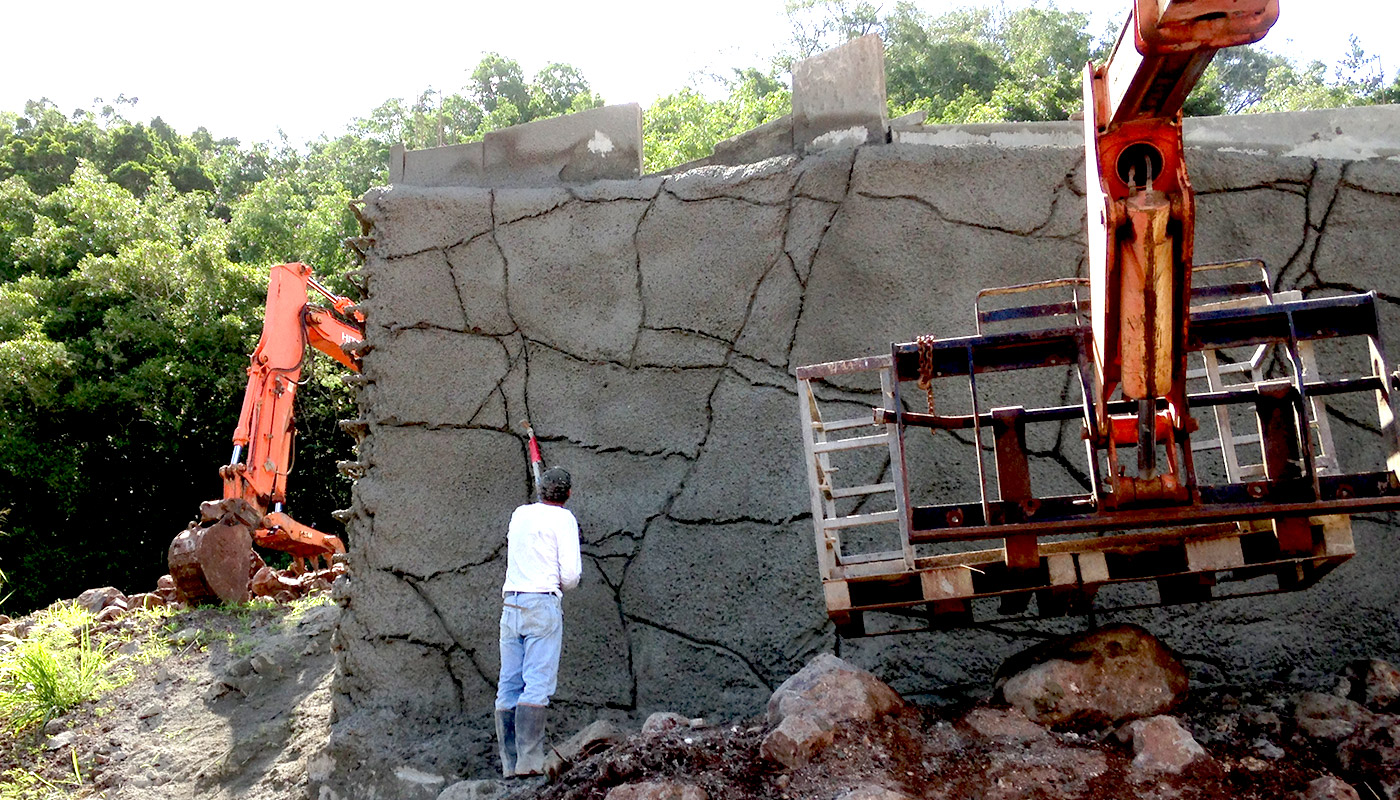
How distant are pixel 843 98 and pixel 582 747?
9.48 ft

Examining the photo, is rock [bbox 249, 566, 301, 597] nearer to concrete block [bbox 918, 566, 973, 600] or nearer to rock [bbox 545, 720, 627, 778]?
rock [bbox 545, 720, 627, 778]

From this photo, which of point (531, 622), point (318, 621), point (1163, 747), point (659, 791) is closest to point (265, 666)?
point (318, 621)

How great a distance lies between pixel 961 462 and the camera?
183 inches

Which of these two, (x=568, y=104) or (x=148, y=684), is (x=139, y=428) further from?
(x=568, y=104)

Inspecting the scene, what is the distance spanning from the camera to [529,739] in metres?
4.23

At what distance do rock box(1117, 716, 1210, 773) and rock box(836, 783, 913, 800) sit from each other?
0.69m

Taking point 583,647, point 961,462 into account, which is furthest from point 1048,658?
point 583,647

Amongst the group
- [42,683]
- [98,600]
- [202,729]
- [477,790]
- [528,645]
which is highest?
[98,600]

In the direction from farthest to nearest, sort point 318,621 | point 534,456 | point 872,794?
point 318,621, point 534,456, point 872,794

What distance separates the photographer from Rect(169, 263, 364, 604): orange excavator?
7.84 metres

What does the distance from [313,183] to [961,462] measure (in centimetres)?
2072

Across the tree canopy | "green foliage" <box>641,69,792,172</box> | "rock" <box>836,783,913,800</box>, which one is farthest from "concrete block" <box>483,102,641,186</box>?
"green foliage" <box>641,69,792,172</box>

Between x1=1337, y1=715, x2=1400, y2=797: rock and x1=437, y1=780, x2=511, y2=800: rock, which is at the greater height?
x1=1337, y1=715, x2=1400, y2=797: rock

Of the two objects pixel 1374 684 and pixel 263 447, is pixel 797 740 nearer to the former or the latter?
pixel 1374 684
